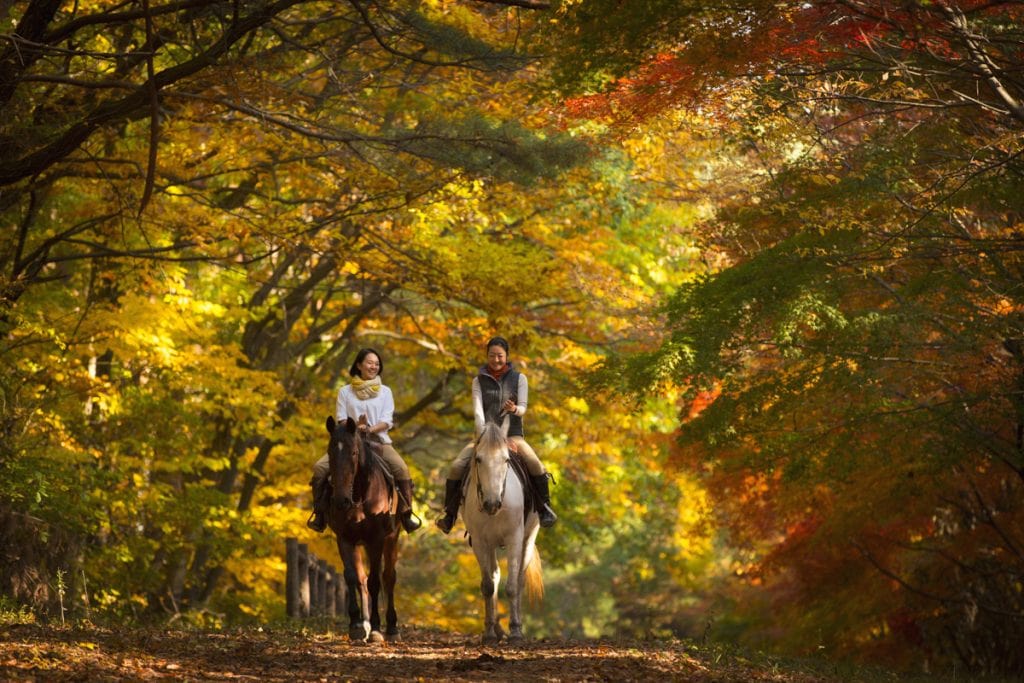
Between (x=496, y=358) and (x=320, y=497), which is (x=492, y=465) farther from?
(x=320, y=497)

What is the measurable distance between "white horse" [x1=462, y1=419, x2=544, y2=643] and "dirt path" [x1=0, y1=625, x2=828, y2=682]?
1.39ft

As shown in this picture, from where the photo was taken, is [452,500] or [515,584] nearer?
[515,584]

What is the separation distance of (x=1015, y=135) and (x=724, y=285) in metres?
4.42

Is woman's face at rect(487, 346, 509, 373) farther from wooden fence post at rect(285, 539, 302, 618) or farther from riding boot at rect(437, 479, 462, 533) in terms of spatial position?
wooden fence post at rect(285, 539, 302, 618)

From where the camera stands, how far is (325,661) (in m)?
11.0

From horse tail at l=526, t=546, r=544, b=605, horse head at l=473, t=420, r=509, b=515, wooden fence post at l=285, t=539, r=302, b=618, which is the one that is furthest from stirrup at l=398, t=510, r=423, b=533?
wooden fence post at l=285, t=539, r=302, b=618

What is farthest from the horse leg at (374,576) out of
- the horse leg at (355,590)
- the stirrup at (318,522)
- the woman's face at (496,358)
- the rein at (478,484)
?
the woman's face at (496,358)

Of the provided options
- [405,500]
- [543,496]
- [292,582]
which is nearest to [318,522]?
[405,500]

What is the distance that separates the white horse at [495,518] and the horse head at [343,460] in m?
1.13

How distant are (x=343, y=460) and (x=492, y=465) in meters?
1.44

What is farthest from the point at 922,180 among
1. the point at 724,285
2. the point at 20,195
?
the point at 20,195

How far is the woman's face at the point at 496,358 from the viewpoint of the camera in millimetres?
12648

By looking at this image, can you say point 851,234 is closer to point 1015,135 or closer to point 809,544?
point 1015,135

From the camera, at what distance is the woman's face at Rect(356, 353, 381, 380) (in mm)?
13164
